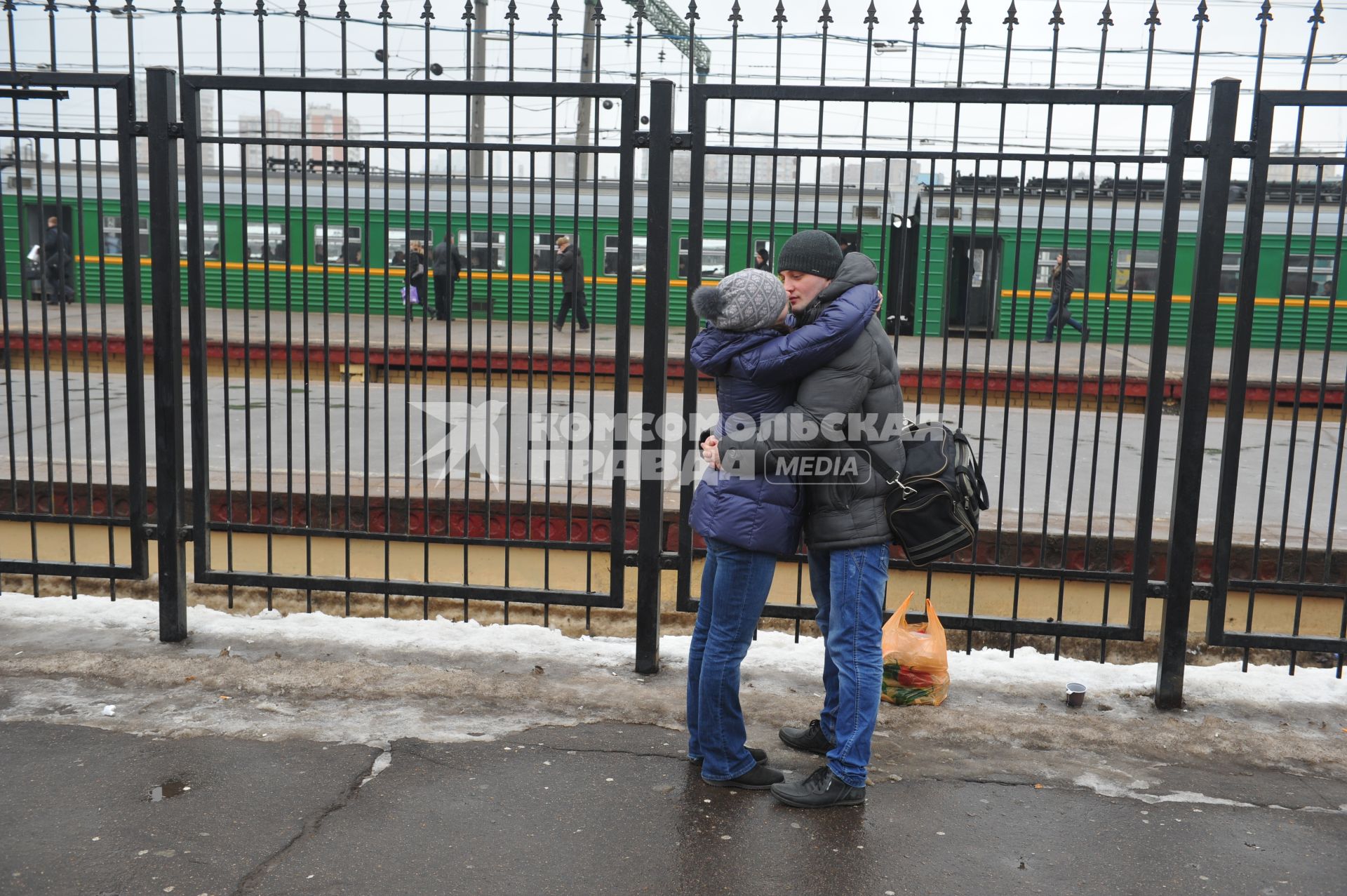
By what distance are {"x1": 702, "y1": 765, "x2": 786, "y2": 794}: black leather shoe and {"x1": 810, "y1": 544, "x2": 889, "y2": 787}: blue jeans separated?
8.1 inches

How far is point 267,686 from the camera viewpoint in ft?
14.6

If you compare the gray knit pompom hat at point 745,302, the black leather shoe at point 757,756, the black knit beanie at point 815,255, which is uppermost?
the black knit beanie at point 815,255

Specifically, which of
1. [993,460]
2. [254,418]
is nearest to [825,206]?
[993,460]

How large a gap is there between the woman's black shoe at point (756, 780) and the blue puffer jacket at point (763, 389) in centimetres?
73

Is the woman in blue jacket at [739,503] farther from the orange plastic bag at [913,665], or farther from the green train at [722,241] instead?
the green train at [722,241]

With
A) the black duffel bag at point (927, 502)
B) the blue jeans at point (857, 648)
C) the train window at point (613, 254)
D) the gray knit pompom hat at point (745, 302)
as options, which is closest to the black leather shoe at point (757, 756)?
the blue jeans at point (857, 648)

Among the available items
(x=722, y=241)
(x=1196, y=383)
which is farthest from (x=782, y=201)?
(x=1196, y=383)

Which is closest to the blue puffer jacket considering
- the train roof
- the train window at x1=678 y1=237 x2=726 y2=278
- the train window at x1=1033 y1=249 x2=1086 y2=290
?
the train roof

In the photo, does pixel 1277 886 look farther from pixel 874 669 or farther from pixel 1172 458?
pixel 1172 458

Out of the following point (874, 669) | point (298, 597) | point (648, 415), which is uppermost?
point (648, 415)

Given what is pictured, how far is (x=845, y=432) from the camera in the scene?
347 cm

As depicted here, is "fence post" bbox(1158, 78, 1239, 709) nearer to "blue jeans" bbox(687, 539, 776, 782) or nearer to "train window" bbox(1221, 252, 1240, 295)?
"blue jeans" bbox(687, 539, 776, 782)

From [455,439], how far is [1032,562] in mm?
5298

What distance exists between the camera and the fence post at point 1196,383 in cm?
411
